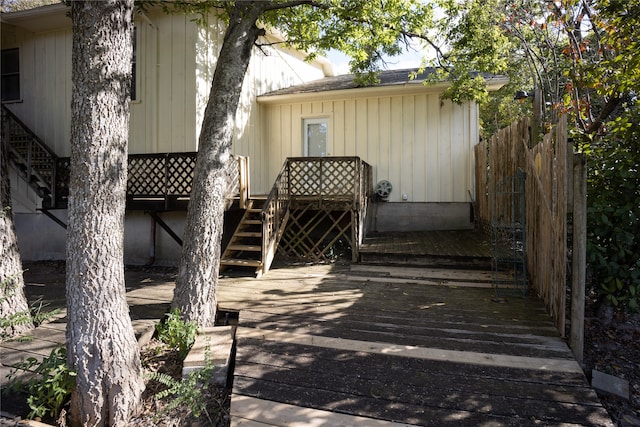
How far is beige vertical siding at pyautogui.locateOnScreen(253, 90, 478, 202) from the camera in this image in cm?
894

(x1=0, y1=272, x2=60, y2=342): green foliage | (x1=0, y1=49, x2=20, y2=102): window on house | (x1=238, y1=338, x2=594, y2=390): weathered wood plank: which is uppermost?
(x1=0, y1=49, x2=20, y2=102): window on house

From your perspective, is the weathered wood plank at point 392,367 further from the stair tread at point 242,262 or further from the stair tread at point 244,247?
the stair tread at point 244,247

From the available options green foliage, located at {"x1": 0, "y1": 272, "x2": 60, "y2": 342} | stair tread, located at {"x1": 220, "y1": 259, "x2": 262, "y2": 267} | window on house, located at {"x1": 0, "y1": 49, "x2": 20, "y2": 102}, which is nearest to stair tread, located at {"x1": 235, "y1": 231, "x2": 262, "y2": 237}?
stair tread, located at {"x1": 220, "y1": 259, "x2": 262, "y2": 267}

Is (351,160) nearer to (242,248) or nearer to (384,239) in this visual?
(384,239)

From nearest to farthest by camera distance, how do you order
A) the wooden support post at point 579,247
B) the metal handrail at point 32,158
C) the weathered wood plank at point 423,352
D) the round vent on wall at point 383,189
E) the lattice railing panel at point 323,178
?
the weathered wood plank at point 423,352 < the wooden support post at point 579,247 < the lattice railing panel at point 323,178 < the metal handrail at point 32,158 < the round vent on wall at point 383,189

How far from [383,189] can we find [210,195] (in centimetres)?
613

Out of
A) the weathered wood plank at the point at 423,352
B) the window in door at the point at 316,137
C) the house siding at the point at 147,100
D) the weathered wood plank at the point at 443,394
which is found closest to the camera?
Result: the weathered wood plank at the point at 443,394

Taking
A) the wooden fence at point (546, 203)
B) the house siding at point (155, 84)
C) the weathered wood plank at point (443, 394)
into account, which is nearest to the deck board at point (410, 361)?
the weathered wood plank at point (443, 394)

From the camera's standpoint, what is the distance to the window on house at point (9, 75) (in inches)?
361

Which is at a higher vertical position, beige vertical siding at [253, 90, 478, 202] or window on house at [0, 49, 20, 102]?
window on house at [0, 49, 20, 102]

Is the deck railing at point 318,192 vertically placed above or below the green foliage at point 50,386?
above

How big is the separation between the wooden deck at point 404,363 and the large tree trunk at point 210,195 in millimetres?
604

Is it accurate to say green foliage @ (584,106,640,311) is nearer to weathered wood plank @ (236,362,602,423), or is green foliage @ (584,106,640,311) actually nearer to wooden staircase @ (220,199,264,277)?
weathered wood plank @ (236,362,602,423)

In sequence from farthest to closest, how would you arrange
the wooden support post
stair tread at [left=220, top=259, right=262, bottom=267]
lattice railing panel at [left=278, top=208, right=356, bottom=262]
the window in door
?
1. the window in door
2. lattice railing panel at [left=278, top=208, right=356, bottom=262]
3. stair tread at [left=220, top=259, right=262, bottom=267]
4. the wooden support post
